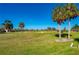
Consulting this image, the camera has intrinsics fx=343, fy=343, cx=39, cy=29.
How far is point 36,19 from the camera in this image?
329 cm

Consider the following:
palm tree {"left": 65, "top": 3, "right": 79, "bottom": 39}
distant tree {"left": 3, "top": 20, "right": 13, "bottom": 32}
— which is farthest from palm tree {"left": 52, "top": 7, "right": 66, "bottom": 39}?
distant tree {"left": 3, "top": 20, "right": 13, "bottom": 32}

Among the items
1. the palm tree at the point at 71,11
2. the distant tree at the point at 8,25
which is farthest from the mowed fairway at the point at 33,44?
the palm tree at the point at 71,11

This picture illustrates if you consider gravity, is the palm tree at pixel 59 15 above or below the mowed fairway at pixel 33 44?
above

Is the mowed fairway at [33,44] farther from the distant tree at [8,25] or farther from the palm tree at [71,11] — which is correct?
the palm tree at [71,11]

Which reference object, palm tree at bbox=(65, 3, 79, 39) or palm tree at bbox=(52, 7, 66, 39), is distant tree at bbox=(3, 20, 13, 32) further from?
palm tree at bbox=(65, 3, 79, 39)

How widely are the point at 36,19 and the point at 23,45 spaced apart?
279 millimetres

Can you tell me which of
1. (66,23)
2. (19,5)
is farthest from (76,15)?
(19,5)

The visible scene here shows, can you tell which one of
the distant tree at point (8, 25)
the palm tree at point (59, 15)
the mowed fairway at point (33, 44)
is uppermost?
the palm tree at point (59, 15)

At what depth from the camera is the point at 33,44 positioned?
3291mm

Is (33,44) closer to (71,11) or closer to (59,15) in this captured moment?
(59,15)

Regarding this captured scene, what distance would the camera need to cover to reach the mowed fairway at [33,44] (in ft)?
10.7

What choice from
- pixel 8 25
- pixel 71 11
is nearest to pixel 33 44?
pixel 8 25

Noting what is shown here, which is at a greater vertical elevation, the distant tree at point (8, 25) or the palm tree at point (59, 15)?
the palm tree at point (59, 15)

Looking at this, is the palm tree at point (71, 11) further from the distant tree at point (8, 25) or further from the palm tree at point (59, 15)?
the distant tree at point (8, 25)
